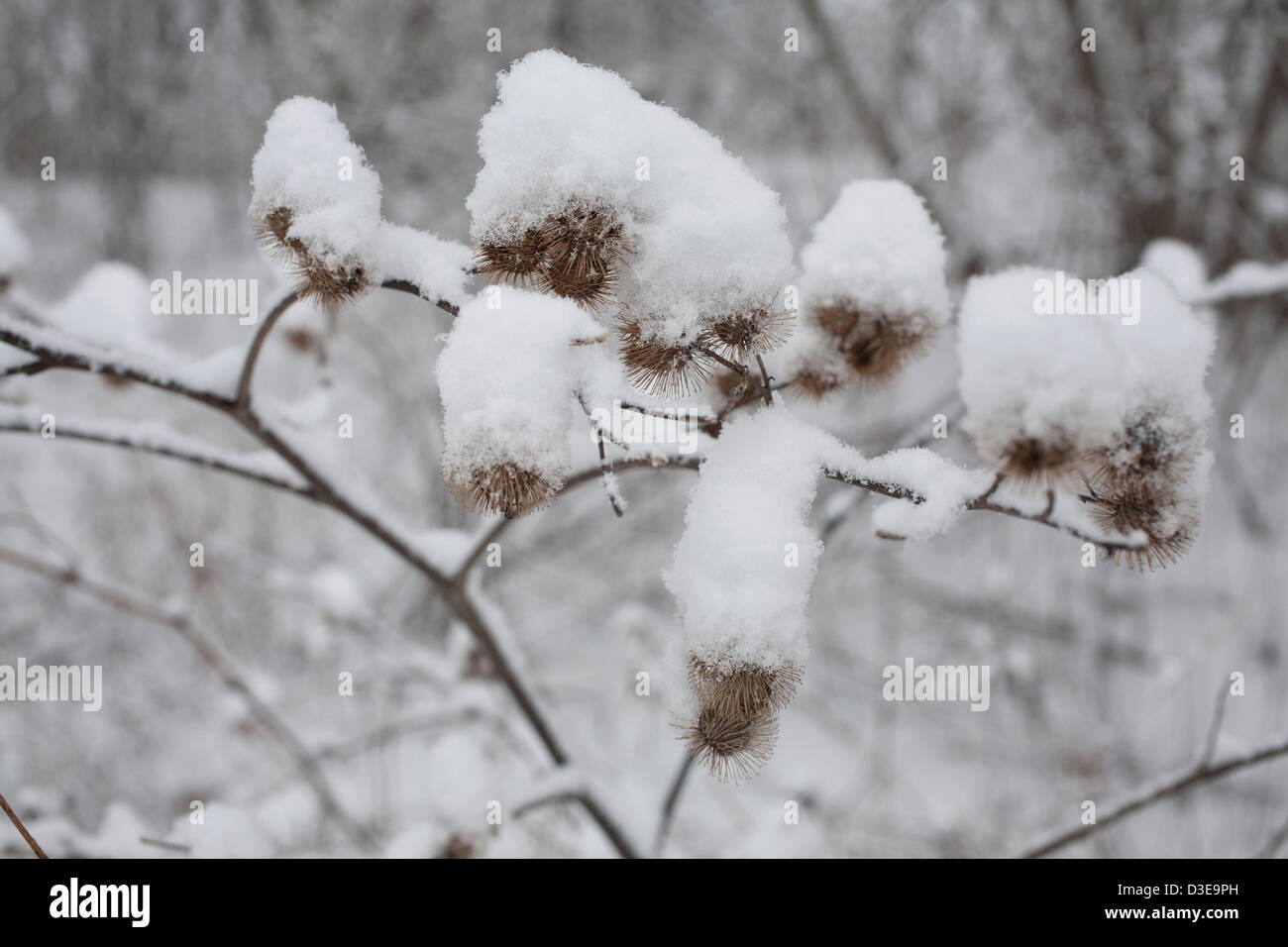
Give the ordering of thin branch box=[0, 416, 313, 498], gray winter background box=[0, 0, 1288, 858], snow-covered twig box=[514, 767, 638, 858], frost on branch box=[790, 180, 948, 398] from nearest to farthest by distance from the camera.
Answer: frost on branch box=[790, 180, 948, 398] < thin branch box=[0, 416, 313, 498] < snow-covered twig box=[514, 767, 638, 858] < gray winter background box=[0, 0, 1288, 858]

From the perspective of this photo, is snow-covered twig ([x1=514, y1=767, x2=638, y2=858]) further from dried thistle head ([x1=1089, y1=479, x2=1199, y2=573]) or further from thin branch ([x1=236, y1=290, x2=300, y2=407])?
dried thistle head ([x1=1089, y1=479, x2=1199, y2=573])

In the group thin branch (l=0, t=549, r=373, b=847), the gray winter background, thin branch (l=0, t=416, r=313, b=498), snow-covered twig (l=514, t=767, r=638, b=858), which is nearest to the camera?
thin branch (l=0, t=416, r=313, b=498)

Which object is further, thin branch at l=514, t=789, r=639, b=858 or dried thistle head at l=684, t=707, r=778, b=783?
thin branch at l=514, t=789, r=639, b=858

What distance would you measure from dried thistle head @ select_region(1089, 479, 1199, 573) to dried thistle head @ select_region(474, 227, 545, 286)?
1.40 ft

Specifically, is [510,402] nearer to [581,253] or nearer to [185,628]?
[581,253]

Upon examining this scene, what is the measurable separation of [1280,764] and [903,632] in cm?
112

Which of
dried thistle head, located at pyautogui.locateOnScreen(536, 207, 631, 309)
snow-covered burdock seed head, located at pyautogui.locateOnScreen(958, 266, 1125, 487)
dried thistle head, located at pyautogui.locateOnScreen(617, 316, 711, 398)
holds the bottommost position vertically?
snow-covered burdock seed head, located at pyautogui.locateOnScreen(958, 266, 1125, 487)

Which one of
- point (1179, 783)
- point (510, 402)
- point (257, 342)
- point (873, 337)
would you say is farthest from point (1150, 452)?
point (257, 342)

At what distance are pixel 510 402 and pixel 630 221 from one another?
150 millimetres

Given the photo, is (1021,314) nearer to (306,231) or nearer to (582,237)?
(582,237)

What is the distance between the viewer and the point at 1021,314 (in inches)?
19.2

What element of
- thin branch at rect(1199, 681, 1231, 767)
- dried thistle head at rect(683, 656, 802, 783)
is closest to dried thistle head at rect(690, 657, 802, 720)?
dried thistle head at rect(683, 656, 802, 783)

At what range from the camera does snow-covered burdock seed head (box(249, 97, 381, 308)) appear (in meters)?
0.56

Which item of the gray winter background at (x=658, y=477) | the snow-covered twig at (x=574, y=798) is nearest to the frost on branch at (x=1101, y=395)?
the snow-covered twig at (x=574, y=798)
